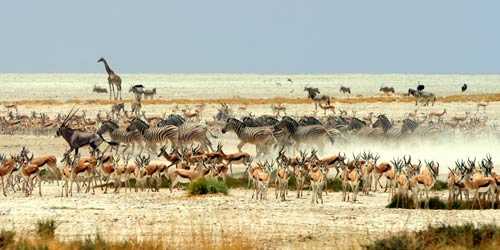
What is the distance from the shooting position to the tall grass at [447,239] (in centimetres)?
1009

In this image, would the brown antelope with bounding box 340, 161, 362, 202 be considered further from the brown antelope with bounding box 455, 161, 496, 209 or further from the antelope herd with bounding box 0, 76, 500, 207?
the brown antelope with bounding box 455, 161, 496, 209

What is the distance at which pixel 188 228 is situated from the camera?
12562 mm

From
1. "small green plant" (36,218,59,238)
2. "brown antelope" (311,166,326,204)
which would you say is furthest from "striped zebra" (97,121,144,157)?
"small green plant" (36,218,59,238)

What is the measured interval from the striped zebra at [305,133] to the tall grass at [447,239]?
16.2 meters

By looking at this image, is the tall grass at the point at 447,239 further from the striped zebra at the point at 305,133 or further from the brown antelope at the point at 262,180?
the striped zebra at the point at 305,133

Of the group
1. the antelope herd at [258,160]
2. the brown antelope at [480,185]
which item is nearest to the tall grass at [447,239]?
the brown antelope at [480,185]

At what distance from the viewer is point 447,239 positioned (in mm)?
10805

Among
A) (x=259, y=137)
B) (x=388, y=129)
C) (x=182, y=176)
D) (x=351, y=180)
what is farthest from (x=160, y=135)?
(x=351, y=180)

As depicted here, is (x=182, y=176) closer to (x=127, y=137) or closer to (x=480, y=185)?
(x=480, y=185)

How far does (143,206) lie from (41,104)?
117ft

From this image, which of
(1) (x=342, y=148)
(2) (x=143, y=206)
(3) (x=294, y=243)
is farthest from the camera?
(1) (x=342, y=148)

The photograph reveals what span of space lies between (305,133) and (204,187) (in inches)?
426

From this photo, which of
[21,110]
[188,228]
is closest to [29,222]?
[188,228]

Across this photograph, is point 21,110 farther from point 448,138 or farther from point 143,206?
point 143,206
